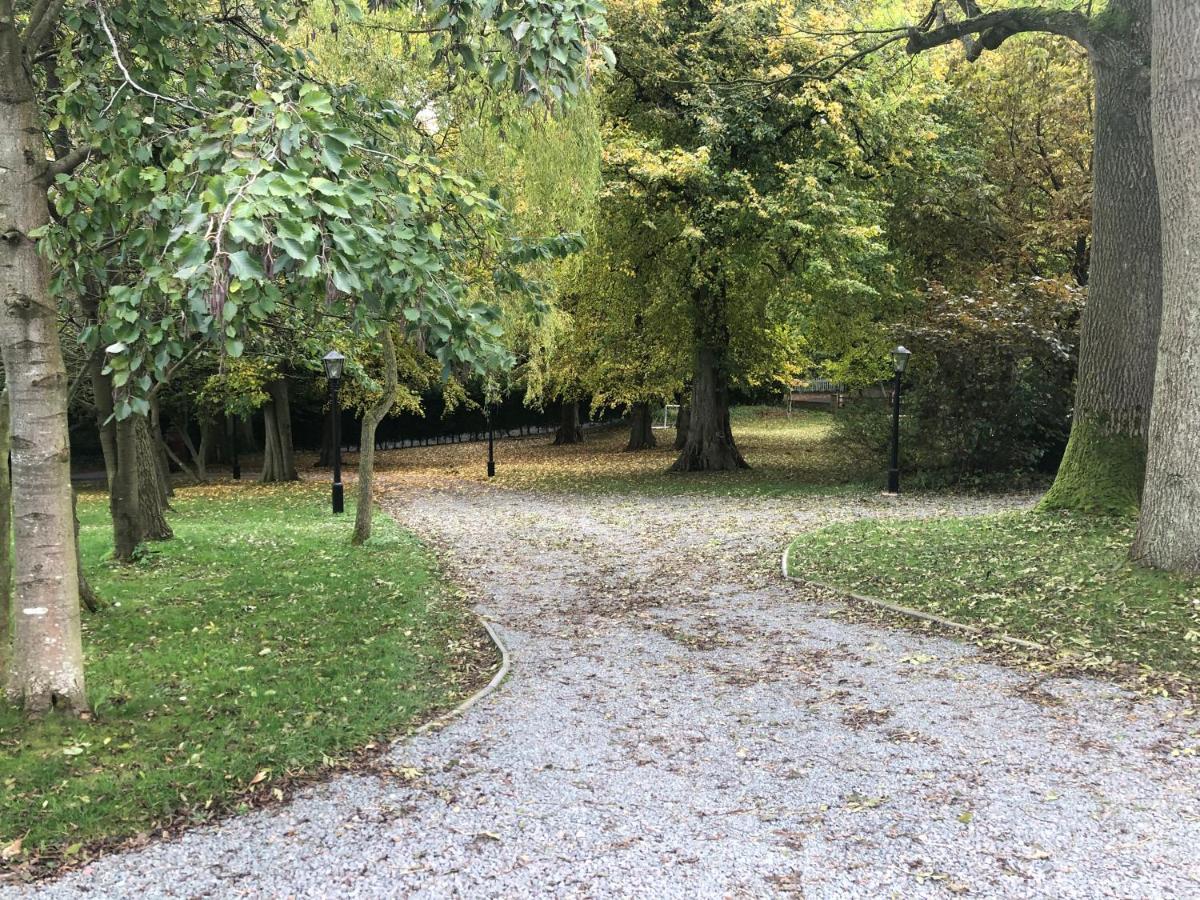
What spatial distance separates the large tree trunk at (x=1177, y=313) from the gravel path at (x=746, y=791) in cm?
206

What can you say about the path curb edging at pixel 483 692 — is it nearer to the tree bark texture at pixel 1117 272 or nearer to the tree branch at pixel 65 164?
the tree branch at pixel 65 164

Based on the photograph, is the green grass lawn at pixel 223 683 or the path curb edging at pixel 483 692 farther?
the path curb edging at pixel 483 692

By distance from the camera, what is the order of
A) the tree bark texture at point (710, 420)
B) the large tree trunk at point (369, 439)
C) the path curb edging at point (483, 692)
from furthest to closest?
the tree bark texture at point (710, 420) < the large tree trunk at point (369, 439) < the path curb edging at point (483, 692)

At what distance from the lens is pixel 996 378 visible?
14.3m

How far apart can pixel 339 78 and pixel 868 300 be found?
9.76m

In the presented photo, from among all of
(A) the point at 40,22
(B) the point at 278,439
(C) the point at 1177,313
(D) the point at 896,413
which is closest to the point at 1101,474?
(C) the point at 1177,313

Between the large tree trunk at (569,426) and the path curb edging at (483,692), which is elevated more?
the large tree trunk at (569,426)

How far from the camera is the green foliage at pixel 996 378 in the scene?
14.2 meters

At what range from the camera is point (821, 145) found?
1593 cm

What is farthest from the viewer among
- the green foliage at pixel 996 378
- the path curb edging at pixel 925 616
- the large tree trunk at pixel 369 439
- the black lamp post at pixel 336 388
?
the green foliage at pixel 996 378

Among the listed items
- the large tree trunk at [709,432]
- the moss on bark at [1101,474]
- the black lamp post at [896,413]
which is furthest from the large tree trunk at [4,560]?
the large tree trunk at [709,432]

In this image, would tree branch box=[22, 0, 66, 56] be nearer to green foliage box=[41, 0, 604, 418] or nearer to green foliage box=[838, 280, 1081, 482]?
green foliage box=[41, 0, 604, 418]

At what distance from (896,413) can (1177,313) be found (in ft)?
25.4

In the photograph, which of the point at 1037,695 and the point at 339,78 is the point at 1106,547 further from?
the point at 339,78
